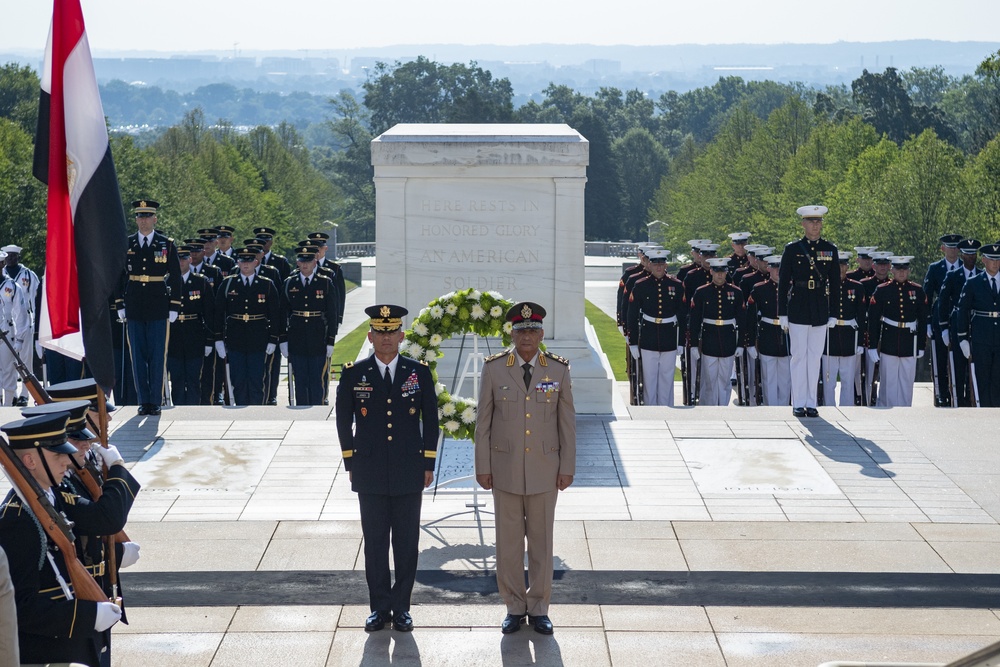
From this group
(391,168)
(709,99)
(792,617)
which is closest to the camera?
(792,617)

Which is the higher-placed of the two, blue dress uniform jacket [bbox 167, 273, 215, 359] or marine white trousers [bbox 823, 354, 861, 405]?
blue dress uniform jacket [bbox 167, 273, 215, 359]

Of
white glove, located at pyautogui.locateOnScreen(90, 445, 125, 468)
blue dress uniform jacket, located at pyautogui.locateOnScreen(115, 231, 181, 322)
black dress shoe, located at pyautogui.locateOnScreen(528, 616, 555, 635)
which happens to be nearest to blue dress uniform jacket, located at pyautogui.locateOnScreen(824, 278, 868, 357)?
blue dress uniform jacket, located at pyautogui.locateOnScreen(115, 231, 181, 322)

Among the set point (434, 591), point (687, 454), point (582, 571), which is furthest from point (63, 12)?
point (687, 454)

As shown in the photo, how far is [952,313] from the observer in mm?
13961

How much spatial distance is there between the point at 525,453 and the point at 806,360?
18.3 ft

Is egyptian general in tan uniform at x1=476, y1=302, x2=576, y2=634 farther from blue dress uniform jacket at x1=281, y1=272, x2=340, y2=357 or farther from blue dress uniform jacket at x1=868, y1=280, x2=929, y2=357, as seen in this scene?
blue dress uniform jacket at x1=868, y1=280, x2=929, y2=357

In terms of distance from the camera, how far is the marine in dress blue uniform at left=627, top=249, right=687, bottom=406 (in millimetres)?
13688

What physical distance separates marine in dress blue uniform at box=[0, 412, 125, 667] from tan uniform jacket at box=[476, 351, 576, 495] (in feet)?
8.29

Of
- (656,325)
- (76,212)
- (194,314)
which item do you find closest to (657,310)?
(656,325)

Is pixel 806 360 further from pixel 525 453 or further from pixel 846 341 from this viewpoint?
pixel 525 453

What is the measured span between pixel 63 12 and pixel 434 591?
12.9 feet

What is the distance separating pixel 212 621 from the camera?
7398mm

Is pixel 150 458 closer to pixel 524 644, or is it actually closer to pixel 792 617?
pixel 524 644

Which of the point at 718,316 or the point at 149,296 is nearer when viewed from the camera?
the point at 149,296
